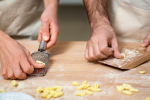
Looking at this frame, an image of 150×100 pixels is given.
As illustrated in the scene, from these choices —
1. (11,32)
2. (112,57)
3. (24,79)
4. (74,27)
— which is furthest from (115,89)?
(74,27)

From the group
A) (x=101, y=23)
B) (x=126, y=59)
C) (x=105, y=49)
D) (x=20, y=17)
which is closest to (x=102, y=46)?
(x=105, y=49)

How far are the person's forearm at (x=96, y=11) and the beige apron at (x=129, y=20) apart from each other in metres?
0.11

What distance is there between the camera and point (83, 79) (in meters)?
0.83

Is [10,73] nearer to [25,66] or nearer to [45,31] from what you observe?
[25,66]

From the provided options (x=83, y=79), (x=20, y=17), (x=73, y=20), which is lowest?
(x=73, y=20)

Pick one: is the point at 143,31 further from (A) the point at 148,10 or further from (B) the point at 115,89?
(B) the point at 115,89

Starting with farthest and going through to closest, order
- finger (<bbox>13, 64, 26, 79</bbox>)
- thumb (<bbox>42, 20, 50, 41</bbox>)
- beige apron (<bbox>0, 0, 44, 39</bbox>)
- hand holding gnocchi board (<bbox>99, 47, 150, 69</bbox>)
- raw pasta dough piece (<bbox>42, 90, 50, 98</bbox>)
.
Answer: beige apron (<bbox>0, 0, 44, 39</bbox>) → thumb (<bbox>42, 20, 50, 41</bbox>) → hand holding gnocchi board (<bbox>99, 47, 150, 69</bbox>) → finger (<bbox>13, 64, 26, 79</bbox>) → raw pasta dough piece (<bbox>42, 90, 50, 98</bbox>)

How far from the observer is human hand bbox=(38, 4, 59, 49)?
1071mm

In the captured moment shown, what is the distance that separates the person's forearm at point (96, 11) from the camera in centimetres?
127

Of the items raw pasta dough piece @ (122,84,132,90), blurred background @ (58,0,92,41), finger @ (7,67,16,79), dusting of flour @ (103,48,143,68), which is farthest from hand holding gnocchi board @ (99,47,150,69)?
blurred background @ (58,0,92,41)

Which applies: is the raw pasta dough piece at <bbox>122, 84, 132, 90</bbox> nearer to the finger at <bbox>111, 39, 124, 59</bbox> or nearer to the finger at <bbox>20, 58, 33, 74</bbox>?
the finger at <bbox>111, 39, 124, 59</bbox>

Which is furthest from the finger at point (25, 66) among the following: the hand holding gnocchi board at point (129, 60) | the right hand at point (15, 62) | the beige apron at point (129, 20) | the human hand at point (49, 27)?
the beige apron at point (129, 20)

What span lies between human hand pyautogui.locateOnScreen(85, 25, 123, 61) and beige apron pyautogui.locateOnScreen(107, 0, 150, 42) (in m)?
0.38

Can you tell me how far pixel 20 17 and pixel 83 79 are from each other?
880 mm
